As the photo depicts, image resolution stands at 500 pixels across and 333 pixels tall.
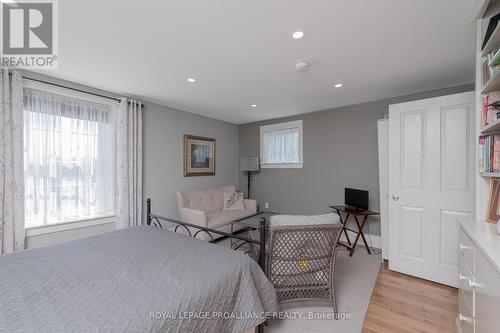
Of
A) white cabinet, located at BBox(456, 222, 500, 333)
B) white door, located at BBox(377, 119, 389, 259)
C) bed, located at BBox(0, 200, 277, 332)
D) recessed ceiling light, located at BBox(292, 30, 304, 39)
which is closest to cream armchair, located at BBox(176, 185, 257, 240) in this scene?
bed, located at BBox(0, 200, 277, 332)

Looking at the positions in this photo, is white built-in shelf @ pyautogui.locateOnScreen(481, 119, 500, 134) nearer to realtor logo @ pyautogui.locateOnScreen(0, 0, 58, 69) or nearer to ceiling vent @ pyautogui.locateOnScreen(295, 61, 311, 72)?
ceiling vent @ pyautogui.locateOnScreen(295, 61, 311, 72)

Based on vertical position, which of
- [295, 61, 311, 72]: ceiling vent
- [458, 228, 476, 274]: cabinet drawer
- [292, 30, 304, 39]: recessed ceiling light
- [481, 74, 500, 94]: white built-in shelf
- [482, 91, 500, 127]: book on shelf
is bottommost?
[458, 228, 476, 274]: cabinet drawer

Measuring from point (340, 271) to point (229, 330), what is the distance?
78.4 inches

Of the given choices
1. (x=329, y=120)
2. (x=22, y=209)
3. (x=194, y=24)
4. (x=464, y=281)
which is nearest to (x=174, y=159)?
(x=22, y=209)

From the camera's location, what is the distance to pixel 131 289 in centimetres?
111

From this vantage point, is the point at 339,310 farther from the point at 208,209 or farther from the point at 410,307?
the point at 208,209

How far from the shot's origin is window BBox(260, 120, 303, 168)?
4.49 m

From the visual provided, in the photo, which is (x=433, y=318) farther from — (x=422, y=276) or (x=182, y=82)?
(x=182, y=82)

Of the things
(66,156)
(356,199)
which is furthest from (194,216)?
(356,199)

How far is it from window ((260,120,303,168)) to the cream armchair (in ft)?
3.57

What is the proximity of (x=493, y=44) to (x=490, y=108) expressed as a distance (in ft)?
1.43

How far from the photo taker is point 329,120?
4047 mm

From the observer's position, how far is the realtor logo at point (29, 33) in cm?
152

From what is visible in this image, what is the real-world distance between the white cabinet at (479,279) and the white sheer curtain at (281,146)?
125 inches
